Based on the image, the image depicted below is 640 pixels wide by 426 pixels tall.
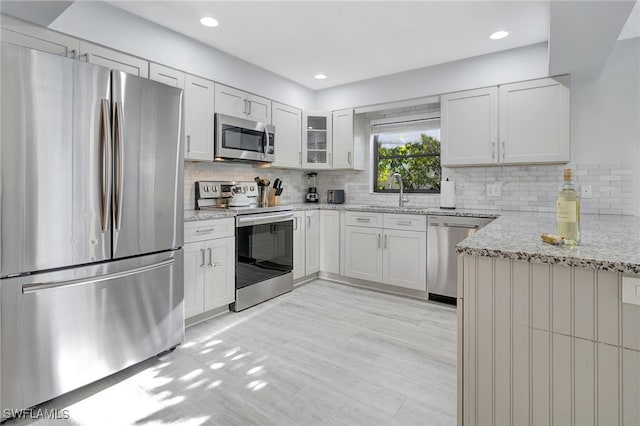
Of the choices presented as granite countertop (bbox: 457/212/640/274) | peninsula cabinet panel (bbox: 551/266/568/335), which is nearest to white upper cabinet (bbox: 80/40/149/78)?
granite countertop (bbox: 457/212/640/274)

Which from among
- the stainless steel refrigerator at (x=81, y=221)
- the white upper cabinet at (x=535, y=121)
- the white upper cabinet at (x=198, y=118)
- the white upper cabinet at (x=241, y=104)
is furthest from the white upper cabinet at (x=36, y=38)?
the white upper cabinet at (x=535, y=121)

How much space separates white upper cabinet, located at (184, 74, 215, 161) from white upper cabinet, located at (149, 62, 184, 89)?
0.07 meters

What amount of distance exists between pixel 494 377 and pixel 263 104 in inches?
133

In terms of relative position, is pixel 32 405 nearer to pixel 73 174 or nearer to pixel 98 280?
pixel 98 280

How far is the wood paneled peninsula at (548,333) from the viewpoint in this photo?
107cm

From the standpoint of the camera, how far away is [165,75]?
284 cm

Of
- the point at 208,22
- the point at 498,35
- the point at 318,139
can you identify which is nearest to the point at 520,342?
the point at 498,35

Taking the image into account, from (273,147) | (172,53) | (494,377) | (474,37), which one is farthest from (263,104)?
(494,377)

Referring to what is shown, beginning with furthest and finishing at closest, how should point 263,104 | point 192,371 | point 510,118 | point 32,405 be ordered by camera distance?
point 263,104
point 510,118
point 192,371
point 32,405

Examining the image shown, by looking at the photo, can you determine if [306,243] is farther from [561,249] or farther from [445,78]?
[561,249]

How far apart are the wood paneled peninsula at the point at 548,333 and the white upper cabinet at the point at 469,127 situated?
2171 millimetres

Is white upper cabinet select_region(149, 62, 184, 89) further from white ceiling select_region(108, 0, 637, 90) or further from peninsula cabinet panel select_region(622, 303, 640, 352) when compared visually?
peninsula cabinet panel select_region(622, 303, 640, 352)

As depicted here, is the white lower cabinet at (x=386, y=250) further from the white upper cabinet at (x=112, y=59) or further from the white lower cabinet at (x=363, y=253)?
the white upper cabinet at (x=112, y=59)

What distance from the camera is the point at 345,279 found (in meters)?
4.09
